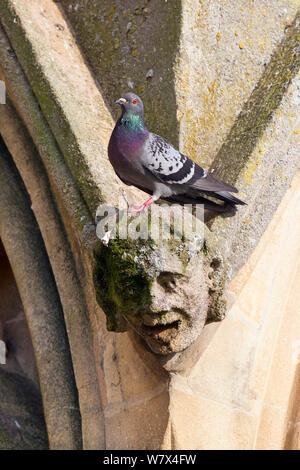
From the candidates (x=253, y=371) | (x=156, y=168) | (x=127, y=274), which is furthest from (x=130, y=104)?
(x=253, y=371)

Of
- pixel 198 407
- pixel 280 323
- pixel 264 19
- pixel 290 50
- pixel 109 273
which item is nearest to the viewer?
pixel 109 273

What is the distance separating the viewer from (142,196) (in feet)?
9.71

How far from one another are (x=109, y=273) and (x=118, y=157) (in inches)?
20.5

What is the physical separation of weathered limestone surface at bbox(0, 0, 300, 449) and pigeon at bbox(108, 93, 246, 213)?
0.29ft

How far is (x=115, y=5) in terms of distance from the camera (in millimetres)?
3211

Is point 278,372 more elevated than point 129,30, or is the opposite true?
point 129,30

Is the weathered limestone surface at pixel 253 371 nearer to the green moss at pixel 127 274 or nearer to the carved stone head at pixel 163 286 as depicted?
the carved stone head at pixel 163 286

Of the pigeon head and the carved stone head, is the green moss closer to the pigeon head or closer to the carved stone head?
the carved stone head

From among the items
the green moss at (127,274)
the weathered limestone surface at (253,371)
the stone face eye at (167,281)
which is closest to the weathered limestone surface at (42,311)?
the weathered limestone surface at (253,371)

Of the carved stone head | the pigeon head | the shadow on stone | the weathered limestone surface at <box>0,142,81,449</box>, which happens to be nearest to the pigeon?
the pigeon head

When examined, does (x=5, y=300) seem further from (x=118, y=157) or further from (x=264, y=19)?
(x=264, y=19)

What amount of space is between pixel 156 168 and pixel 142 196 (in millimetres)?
303
